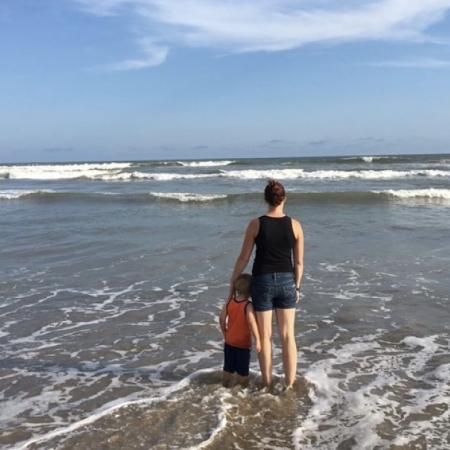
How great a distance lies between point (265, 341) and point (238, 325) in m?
0.28

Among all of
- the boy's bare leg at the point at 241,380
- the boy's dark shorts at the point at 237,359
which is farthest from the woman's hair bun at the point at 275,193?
the boy's bare leg at the point at 241,380

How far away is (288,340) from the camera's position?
16.5 feet

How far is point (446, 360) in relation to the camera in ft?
18.9

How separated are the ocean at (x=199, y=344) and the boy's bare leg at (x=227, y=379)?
0.09 meters

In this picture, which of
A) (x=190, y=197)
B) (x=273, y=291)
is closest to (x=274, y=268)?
(x=273, y=291)

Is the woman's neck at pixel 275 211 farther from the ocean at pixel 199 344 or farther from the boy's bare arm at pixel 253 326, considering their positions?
the ocean at pixel 199 344

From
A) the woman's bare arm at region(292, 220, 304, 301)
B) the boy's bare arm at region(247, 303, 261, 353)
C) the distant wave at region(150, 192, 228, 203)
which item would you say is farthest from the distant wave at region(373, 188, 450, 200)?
the boy's bare arm at region(247, 303, 261, 353)

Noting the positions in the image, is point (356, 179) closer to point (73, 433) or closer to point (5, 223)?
point (5, 223)

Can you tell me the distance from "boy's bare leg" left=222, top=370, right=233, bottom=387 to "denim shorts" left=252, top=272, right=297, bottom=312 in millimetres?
736

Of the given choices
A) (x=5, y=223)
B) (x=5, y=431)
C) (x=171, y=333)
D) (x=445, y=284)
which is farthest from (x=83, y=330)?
(x=5, y=223)

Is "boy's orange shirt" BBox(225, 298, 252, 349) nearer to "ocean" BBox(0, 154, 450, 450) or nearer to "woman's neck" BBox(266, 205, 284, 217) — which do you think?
"ocean" BBox(0, 154, 450, 450)

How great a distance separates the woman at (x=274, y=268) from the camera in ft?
15.8

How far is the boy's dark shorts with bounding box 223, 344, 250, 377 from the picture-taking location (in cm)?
510

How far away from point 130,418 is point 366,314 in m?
3.97
